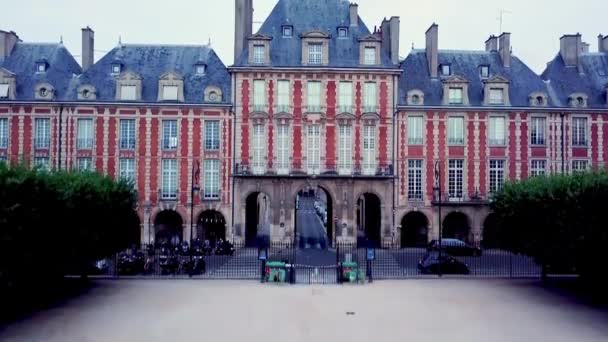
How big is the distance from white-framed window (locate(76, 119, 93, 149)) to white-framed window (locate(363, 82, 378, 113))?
1662 cm

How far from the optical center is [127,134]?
35.1m

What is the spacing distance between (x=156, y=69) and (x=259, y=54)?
276 inches

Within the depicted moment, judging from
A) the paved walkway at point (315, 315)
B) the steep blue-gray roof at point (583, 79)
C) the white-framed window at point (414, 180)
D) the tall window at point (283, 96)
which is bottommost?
the paved walkway at point (315, 315)

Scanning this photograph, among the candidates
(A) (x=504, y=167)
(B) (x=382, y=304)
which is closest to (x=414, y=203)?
(A) (x=504, y=167)

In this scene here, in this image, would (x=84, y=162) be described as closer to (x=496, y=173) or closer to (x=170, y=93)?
(x=170, y=93)

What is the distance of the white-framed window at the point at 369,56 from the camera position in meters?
35.5

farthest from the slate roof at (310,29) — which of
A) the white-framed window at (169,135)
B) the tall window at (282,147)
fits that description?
the white-framed window at (169,135)

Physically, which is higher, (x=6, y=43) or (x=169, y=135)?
(x=6, y=43)

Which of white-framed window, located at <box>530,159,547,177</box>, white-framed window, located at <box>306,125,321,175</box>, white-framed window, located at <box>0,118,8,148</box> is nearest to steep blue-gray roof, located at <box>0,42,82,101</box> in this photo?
white-framed window, located at <box>0,118,8,148</box>

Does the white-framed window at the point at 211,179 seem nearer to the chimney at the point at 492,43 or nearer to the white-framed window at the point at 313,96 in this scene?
the white-framed window at the point at 313,96

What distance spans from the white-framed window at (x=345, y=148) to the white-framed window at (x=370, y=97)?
163cm

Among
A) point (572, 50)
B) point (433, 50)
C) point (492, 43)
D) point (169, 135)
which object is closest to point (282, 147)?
point (169, 135)

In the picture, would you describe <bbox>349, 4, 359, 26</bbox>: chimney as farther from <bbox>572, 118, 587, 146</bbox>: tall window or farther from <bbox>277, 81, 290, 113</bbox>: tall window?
<bbox>572, 118, 587, 146</bbox>: tall window

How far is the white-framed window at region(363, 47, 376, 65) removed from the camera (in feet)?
116
